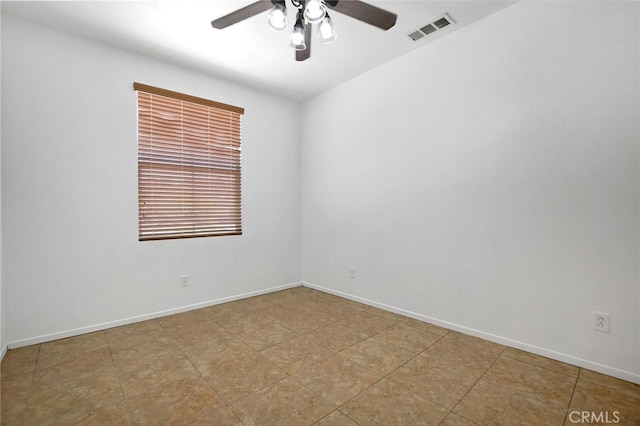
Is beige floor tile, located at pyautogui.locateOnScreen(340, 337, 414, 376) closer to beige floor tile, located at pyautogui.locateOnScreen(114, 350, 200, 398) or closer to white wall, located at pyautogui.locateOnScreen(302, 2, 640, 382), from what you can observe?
white wall, located at pyautogui.locateOnScreen(302, 2, 640, 382)

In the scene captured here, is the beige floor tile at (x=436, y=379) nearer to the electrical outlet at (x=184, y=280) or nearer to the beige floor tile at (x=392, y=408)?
the beige floor tile at (x=392, y=408)

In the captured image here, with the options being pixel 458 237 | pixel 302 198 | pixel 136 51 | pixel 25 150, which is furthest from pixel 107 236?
pixel 458 237

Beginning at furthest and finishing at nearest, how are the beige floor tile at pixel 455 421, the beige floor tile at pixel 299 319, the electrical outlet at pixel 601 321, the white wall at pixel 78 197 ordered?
the beige floor tile at pixel 299 319 < the white wall at pixel 78 197 < the electrical outlet at pixel 601 321 < the beige floor tile at pixel 455 421

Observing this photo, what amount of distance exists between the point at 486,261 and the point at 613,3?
1.95 meters

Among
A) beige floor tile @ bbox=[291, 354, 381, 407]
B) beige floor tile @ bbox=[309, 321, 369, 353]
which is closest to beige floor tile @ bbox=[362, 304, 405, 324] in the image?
beige floor tile @ bbox=[309, 321, 369, 353]

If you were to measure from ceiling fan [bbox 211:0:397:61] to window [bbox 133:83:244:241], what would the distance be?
152 cm

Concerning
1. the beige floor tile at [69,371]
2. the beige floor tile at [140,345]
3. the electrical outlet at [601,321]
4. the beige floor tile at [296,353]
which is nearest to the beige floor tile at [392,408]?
the beige floor tile at [296,353]

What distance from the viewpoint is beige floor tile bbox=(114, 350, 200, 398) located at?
185 cm

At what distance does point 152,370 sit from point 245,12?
2.47 metres

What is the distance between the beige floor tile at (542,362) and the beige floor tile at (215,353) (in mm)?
2034

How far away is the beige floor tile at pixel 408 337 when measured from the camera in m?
2.36

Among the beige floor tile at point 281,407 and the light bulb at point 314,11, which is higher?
the light bulb at point 314,11

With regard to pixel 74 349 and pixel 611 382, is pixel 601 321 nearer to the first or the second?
pixel 611 382

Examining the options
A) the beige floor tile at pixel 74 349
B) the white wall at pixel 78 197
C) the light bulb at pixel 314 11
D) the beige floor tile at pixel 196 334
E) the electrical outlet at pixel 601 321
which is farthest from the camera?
the beige floor tile at pixel 196 334
